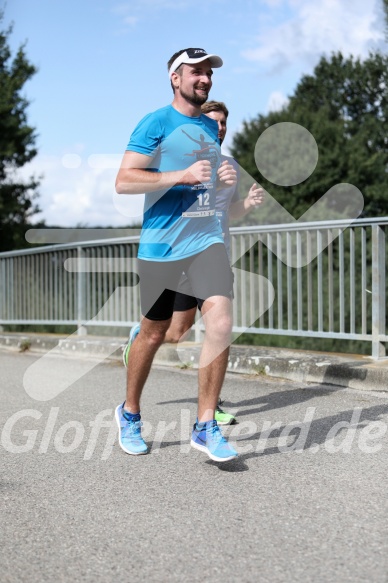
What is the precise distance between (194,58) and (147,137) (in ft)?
1.55

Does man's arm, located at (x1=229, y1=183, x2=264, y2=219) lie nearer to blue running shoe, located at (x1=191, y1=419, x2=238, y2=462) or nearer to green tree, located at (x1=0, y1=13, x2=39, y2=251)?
blue running shoe, located at (x1=191, y1=419, x2=238, y2=462)

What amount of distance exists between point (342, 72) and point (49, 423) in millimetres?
39722

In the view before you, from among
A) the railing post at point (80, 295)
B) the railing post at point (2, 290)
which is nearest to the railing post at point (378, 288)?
the railing post at point (80, 295)

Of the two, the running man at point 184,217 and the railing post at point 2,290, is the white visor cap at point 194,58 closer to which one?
the running man at point 184,217

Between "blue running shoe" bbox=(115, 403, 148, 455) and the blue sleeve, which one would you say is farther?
"blue running shoe" bbox=(115, 403, 148, 455)

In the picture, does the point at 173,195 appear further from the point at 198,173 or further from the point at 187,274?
the point at 187,274

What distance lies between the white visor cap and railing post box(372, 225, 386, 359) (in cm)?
295

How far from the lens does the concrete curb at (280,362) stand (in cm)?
673

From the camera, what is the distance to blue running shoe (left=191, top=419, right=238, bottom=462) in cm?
421

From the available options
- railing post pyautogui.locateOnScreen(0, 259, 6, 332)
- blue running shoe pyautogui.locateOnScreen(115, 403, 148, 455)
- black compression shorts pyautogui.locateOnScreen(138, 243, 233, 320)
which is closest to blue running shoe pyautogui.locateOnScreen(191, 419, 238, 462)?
blue running shoe pyautogui.locateOnScreen(115, 403, 148, 455)

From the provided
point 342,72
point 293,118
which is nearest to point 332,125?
point 293,118

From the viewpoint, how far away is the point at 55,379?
7.89 metres

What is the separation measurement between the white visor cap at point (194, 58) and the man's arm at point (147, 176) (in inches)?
20.5

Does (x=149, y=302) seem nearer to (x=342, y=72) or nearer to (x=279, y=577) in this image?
(x=279, y=577)
